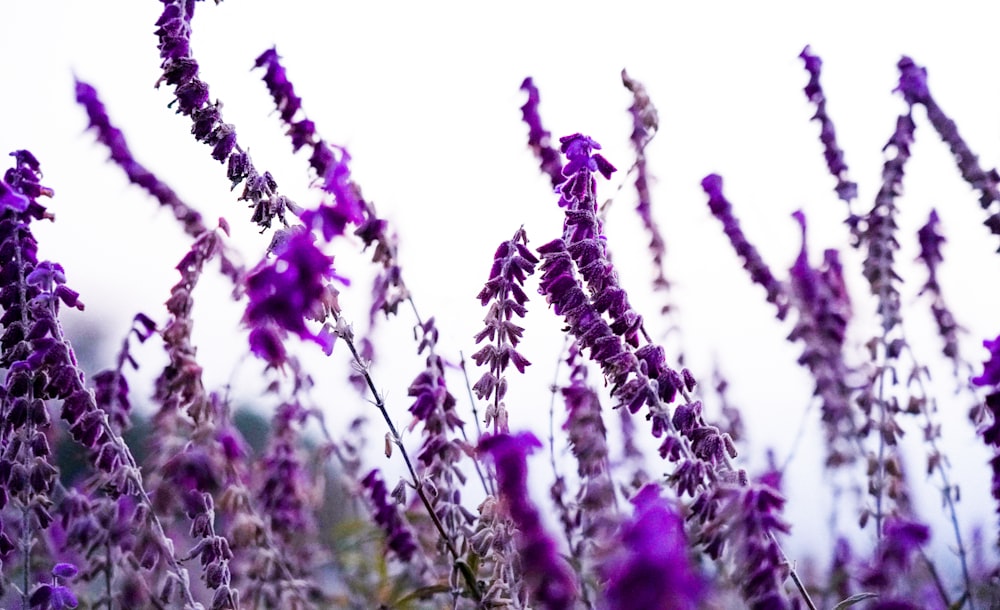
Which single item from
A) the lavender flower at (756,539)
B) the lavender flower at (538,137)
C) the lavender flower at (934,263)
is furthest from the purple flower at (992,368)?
the lavender flower at (934,263)

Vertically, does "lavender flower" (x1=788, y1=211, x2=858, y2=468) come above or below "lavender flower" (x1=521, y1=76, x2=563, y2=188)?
below

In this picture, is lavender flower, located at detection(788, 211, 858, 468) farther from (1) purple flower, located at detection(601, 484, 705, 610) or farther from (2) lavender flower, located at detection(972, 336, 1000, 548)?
(1) purple flower, located at detection(601, 484, 705, 610)

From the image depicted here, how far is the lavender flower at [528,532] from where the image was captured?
1257 millimetres

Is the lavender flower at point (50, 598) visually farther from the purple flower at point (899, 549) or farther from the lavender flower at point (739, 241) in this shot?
the lavender flower at point (739, 241)

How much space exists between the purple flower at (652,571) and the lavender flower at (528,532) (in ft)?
0.51

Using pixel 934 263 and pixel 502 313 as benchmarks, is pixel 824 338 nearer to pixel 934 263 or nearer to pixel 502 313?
pixel 934 263

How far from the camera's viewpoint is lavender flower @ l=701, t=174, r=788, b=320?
3312 millimetres

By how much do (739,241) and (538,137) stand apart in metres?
0.82

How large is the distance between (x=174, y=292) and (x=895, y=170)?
6.94 ft

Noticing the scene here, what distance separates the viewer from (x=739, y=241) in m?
3.32

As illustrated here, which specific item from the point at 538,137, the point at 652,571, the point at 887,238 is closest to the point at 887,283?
the point at 887,238

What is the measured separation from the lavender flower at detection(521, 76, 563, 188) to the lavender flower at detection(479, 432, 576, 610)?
64.1 inches

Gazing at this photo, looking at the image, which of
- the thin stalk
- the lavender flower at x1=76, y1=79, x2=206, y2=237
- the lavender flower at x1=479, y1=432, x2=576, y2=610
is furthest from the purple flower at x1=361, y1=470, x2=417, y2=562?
the lavender flower at x1=479, y1=432, x2=576, y2=610

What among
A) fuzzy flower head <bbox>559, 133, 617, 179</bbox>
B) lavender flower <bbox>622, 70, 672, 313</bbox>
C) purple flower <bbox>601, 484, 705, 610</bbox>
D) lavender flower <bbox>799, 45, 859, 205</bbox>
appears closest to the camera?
purple flower <bbox>601, 484, 705, 610</bbox>
